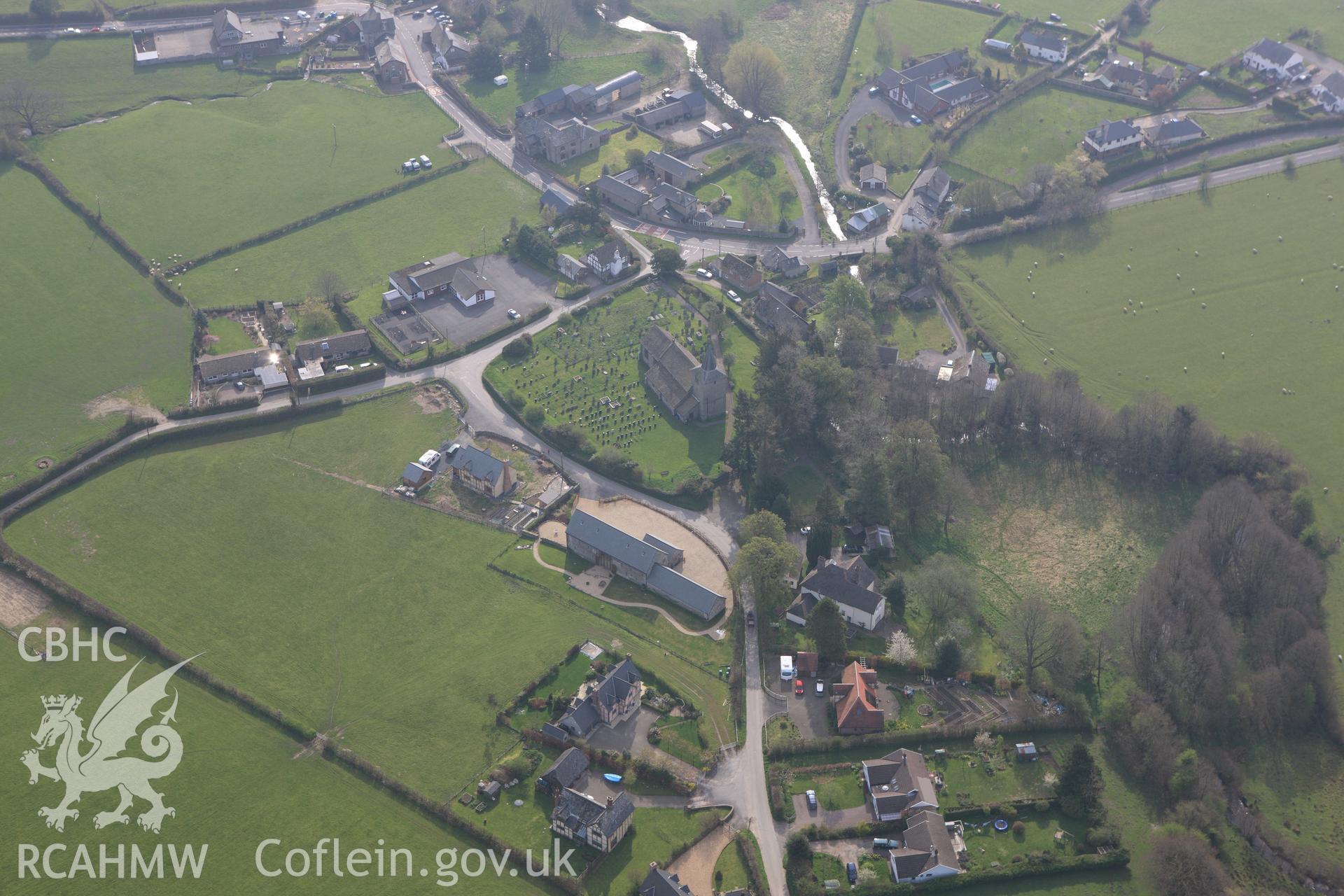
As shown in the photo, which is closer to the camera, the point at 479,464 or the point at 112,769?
the point at 112,769

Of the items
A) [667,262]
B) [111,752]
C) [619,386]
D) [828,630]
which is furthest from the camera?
[667,262]

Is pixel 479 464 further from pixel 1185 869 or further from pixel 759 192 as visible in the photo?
pixel 1185 869

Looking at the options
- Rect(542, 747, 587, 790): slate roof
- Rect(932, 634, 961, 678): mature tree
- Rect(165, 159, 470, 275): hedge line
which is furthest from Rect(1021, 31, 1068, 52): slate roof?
Rect(542, 747, 587, 790): slate roof

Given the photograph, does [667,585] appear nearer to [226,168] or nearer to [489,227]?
[489,227]

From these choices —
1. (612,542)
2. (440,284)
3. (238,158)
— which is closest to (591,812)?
(612,542)

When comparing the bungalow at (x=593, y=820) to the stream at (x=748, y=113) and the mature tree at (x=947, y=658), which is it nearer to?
the mature tree at (x=947, y=658)

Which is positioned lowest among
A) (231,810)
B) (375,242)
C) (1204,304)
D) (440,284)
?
(231,810)

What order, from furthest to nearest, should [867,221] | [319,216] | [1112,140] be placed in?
[1112,140] < [867,221] < [319,216]
